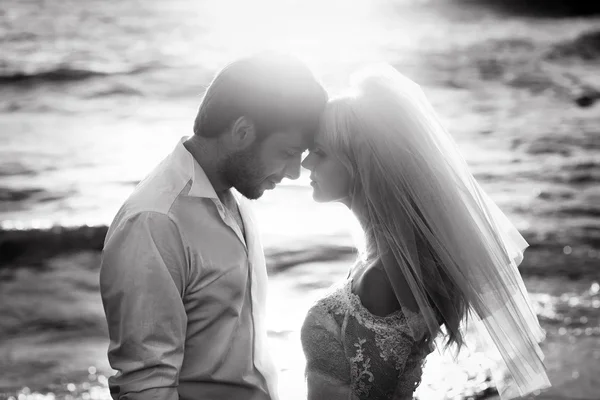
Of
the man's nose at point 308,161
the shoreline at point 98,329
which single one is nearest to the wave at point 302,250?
the shoreline at point 98,329

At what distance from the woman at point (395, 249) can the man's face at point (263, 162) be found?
137mm

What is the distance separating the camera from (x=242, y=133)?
2512mm

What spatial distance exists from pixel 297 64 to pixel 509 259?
936mm

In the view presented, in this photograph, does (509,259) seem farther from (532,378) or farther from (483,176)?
(483,176)

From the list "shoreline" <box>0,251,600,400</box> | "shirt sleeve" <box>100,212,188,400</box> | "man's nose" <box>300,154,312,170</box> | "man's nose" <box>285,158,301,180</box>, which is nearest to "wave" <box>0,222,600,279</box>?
"shoreline" <box>0,251,600,400</box>

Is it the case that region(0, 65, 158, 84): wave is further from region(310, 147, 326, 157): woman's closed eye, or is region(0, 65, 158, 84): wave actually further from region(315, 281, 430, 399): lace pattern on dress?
region(315, 281, 430, 399): lace pattern on dress

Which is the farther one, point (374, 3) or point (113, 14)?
point (374, 3)

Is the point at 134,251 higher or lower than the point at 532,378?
higher

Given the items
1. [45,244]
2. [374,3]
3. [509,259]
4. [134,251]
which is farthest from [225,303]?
[374,3]

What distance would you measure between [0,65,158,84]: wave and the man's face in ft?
37.3

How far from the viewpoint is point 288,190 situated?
30.4ft

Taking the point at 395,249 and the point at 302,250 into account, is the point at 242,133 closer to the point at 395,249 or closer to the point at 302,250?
the point at 395,249

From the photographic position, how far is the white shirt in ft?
7.54

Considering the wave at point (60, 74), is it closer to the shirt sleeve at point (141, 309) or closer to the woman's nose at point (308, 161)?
the woman's nose at point (308, 161)
